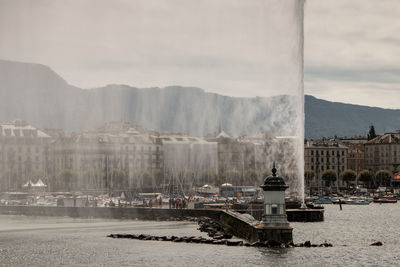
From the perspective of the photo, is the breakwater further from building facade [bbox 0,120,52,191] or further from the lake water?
building facade [bbox 0,120,52,191]

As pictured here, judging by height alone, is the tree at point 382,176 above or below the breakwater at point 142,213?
above

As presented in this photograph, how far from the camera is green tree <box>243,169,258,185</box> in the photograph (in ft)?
490

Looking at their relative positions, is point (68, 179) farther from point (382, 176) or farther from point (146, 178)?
point (382, 176)

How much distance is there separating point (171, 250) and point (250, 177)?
106 metres

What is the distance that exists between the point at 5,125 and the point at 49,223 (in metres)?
84.0

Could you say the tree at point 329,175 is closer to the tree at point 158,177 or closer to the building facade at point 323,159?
the building facade at point 323,159

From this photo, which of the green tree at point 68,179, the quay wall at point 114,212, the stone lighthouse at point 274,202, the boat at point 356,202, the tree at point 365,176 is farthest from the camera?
the tree at point 365,176

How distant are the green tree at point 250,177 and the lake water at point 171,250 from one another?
274 feet

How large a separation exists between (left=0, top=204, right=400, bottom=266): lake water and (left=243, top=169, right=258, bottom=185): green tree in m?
83.6

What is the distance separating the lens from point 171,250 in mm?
45094

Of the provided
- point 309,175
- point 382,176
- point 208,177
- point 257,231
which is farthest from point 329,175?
point 257,231

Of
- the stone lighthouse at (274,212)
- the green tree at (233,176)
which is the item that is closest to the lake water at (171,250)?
the stone lighthouse at (274,212)

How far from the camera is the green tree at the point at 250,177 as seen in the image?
490 feet

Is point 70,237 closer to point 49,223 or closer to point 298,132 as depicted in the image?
point 49,223
